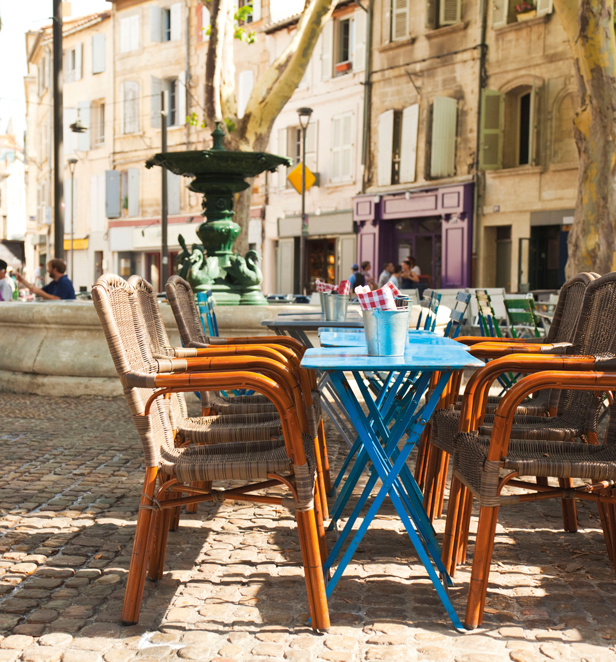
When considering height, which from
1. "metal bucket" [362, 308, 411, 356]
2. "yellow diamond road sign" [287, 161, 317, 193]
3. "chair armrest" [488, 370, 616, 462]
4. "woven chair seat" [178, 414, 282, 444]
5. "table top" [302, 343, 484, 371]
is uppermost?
"yellow diamond road sign" [287, 161, 317, 193]

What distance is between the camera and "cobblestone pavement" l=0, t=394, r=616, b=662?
8.41 feet

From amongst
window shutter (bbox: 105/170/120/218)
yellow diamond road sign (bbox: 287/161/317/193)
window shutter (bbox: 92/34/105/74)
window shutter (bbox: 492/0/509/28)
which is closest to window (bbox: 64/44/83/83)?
window shutter (bbox: 92/34/105/74)

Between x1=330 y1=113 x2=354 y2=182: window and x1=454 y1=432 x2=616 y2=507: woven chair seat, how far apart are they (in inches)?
884

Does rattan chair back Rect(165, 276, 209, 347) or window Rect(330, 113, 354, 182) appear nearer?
rattan chair back Rect(165, 276, 209, 347)

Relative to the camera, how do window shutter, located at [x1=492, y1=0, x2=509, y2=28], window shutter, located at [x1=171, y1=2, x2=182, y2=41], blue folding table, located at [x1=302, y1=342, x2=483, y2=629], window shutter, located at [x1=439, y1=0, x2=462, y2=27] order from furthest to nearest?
window shutter, located at [x1=171, y1=2, x2=182, y2=41], window shutter, located at [x1=439, y1=0, x2=462, y2=27], window shutter, located at [x1=492, y1=0, x2=509, y2=28], blue folding table, located at [x1=302, y1=342, x2=483, y2=629]

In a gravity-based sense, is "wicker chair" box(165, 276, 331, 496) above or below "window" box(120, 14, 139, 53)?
below

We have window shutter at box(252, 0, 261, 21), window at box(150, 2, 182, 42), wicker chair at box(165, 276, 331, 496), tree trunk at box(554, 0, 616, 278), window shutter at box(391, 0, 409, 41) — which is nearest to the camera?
wicker chair at box(165, 276, 331, 496)

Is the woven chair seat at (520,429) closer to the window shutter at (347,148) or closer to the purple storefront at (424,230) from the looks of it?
the purple storefront at (424,230)

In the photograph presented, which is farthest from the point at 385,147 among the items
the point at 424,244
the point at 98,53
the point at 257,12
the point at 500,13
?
the point at 98,53

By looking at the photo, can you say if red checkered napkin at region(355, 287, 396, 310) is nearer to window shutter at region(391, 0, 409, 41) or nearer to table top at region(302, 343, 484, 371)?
table top at region(302, 343, 484, 371)

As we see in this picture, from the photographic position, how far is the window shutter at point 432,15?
22.8 m

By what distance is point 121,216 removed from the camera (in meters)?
35.2

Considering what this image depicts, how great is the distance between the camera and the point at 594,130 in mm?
9445

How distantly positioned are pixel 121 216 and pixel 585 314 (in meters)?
32.9
